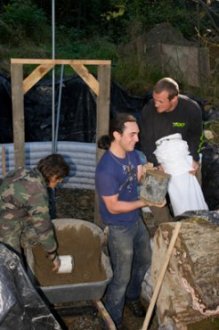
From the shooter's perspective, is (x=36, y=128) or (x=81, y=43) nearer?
(x=36, y=128)

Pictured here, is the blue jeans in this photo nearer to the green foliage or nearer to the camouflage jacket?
the camouflage jacket

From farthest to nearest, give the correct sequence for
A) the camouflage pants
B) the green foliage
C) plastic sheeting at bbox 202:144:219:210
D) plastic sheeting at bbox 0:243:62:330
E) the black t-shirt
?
the green foliage
plastic sheeting at bbox 202:144:219:210
the black t-shirt
the camouflage pants
plastic sheeting at bbox 0:243:62:330

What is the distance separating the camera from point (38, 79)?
482 cm

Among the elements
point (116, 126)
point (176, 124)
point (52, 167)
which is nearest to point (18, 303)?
point (52, 167)

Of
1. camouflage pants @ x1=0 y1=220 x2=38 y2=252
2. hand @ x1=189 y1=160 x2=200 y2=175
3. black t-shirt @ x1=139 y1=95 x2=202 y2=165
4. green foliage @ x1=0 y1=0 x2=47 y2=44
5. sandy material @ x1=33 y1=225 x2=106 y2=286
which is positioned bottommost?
sandy material @ x1=33 y1=225 x2=106 y2=286

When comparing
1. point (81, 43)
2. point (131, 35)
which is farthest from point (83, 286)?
point (81, 43)

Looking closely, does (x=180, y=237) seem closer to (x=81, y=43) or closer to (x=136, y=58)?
(x=136, y=58)

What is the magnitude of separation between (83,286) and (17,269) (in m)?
1.18

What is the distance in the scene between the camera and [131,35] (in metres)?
12.7

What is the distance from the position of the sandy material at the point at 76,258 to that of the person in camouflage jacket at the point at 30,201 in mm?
333

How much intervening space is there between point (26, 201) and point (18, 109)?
4.39 feet

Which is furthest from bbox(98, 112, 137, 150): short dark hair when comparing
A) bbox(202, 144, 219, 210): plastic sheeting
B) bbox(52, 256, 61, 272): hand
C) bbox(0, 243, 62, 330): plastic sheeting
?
bbox(202, 144, 219, 210): plastic sheeting

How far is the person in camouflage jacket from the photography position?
3.85 metres

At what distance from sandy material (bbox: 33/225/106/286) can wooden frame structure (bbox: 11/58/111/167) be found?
92 cm
